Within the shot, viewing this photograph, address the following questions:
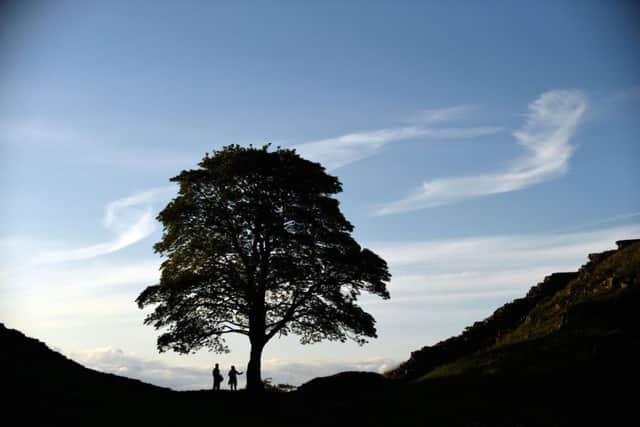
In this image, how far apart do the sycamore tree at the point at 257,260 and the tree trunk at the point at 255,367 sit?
7 cm

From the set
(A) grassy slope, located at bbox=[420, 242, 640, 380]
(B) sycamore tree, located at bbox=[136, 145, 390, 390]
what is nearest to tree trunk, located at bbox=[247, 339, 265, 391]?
(B) sycamore tree, located at bbox=[136, 145, 390, 390]

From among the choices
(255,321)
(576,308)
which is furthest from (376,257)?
(576,308)

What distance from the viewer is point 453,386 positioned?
3181cm

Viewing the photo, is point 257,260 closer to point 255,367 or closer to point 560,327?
point 255,367

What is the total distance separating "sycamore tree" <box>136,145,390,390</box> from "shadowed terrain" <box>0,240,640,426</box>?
448 cm

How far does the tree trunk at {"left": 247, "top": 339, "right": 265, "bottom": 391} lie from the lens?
133ft

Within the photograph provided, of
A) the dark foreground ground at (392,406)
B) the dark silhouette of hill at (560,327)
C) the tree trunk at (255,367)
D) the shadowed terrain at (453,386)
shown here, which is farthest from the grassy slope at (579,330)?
the tree trunk at (255,367)

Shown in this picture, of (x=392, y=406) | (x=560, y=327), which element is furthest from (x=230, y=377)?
(x=560, y=327)

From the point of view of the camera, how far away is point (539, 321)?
135ft

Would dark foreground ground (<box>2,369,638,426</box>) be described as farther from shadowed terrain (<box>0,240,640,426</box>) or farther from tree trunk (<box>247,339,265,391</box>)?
tree trunk (<box>247,339,265,391</box>)

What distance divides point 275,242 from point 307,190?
4.32 metres

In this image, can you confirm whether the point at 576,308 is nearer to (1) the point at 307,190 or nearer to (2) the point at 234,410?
(1) the point at 307,190

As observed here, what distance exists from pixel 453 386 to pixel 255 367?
1471 cm

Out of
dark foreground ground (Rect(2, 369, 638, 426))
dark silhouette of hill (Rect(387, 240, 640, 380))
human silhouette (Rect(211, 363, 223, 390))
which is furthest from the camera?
human silhouette (Rect(211, 363, 223, 390))
